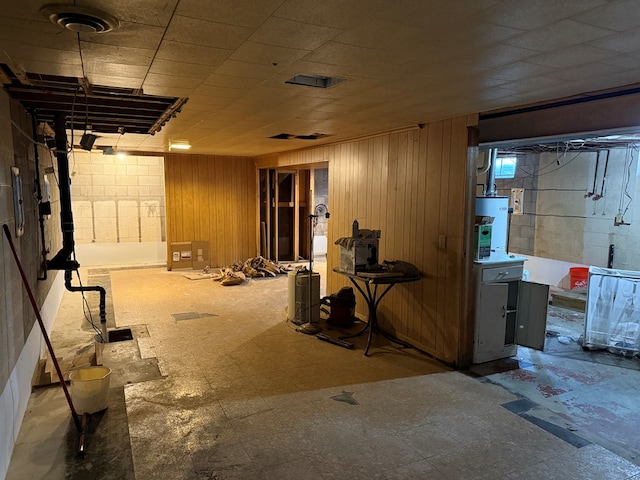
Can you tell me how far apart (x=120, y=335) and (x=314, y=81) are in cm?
357

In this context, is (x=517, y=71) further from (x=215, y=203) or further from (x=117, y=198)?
(x=117, y=198)

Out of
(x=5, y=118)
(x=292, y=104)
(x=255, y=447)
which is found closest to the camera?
(x=255, y=447)

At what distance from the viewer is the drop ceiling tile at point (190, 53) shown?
2.12 m

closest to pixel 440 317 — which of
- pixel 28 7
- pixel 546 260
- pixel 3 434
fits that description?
pixel 3 434

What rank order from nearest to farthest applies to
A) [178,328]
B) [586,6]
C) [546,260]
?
[586,6] < [178,328] < [546,260]

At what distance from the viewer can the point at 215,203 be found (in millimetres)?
8930

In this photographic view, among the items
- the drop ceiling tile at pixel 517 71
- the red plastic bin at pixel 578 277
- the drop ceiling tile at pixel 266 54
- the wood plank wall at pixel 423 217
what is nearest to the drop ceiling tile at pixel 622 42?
the drop ceiling tile at pixel 517 71

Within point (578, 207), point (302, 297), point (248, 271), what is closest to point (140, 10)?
point (302, 297)

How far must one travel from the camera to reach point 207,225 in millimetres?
8891

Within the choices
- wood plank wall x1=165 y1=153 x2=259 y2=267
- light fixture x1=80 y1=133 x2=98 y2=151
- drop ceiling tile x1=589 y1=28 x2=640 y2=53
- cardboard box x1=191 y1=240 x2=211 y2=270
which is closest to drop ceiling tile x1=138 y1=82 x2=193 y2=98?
light fixture x1=80 y1=133 x2=98 y2=151

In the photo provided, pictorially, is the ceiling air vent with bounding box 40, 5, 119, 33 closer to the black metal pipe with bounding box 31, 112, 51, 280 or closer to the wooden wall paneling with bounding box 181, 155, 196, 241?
the black metal pipe with bounding box 31, 112, 51, 280

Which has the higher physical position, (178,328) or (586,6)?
(586,6)

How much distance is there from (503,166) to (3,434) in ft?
29.2

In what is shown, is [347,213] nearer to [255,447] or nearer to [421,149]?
[421,149]
